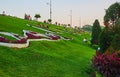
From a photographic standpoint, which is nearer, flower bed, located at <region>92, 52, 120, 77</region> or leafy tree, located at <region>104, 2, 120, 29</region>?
flower bed, located at <region>92, 52, 120, 77</region>

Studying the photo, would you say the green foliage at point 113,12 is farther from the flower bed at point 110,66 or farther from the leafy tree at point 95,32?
the flower bed at point 110,66

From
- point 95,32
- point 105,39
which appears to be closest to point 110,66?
point 105,39

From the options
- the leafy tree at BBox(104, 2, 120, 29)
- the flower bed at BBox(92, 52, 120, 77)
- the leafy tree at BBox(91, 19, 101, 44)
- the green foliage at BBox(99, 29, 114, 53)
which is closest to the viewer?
the flower bed at BBox(92, 52, 120, 77)

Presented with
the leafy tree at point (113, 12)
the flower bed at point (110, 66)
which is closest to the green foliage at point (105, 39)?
→ the flower bed at point (110, 66)

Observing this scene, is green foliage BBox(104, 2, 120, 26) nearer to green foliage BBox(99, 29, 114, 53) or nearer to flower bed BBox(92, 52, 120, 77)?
green foliage BBox(99, 29, 114, 53)

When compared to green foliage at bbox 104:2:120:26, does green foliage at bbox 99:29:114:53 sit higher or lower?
lower

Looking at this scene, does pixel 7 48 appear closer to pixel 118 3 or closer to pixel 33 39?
pixel 33 39

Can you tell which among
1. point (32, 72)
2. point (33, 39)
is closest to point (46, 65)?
point (32, 72)

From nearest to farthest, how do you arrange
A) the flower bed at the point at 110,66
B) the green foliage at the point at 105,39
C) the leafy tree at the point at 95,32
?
1. the flower bed at the point at 110,66
2. the green foliage at the point at 105,39
3. the leafy tree at the point at 95,32

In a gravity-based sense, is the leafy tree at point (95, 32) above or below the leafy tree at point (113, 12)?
below

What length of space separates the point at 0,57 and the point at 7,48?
142 inches

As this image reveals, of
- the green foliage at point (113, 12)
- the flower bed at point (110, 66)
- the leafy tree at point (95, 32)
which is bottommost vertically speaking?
the leafy tree at point (95, 32)

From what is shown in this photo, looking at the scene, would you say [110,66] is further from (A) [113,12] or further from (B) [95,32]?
(A) [113,12]

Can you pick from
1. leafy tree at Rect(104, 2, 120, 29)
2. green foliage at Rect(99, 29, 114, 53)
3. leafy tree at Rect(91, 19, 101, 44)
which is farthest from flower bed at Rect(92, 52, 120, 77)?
leafy tree at Rect(104, 2, 120, 29)
